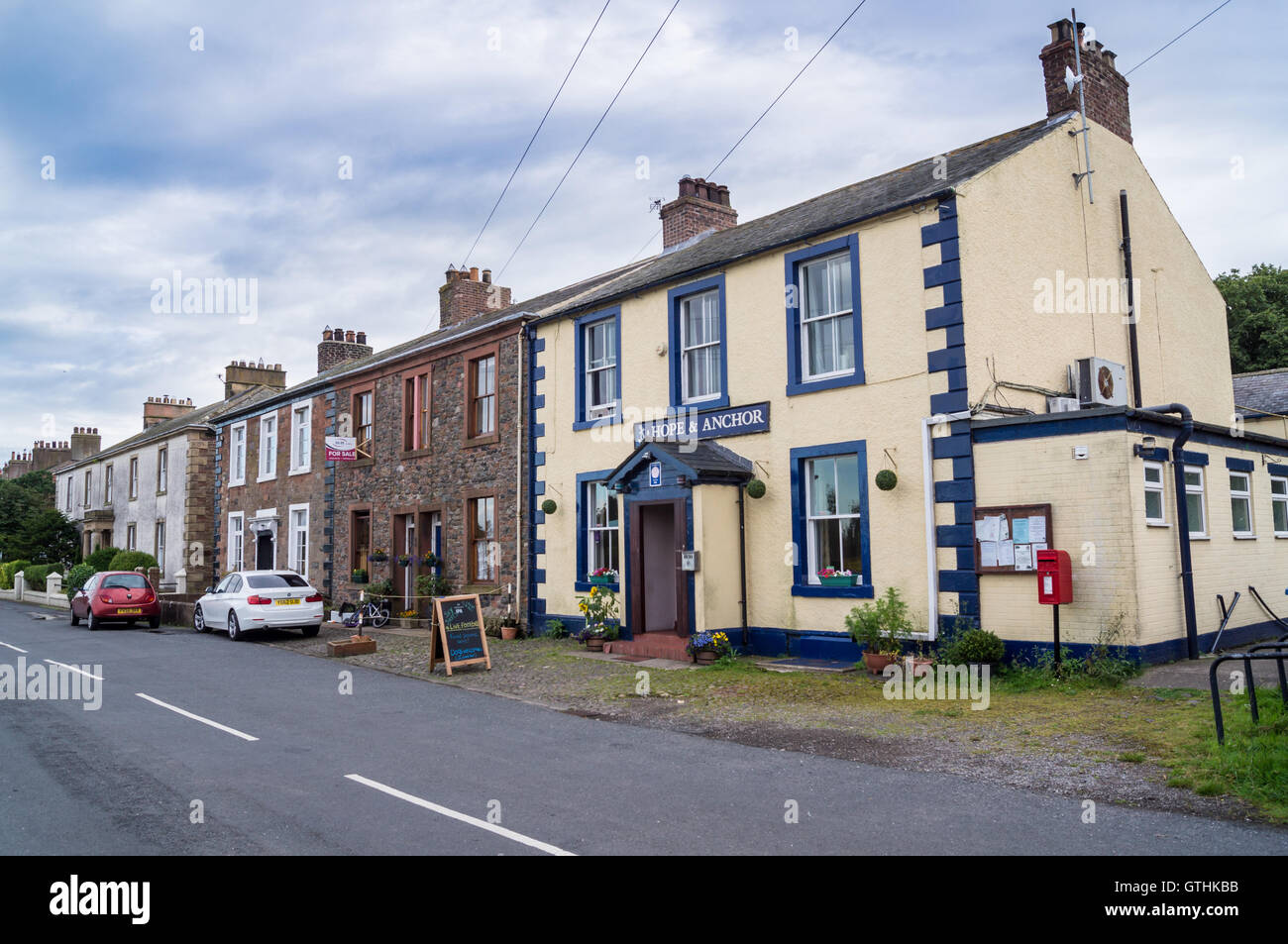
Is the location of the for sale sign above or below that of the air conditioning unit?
above

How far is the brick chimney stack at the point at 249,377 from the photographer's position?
40844mm

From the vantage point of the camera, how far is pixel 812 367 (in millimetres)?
14695

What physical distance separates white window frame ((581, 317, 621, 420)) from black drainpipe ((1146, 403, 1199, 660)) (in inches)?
368

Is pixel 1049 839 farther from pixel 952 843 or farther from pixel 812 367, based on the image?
pixel 812 367

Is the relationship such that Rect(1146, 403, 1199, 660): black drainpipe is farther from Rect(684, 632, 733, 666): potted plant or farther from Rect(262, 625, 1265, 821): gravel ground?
Rect(684, 632, 733, 666): potted plant

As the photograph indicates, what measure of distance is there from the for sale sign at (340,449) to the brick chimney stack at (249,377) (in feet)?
57.0

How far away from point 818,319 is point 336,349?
24.6m

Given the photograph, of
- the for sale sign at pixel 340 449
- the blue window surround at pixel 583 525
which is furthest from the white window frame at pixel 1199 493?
the for sale sign at pixel 340 449

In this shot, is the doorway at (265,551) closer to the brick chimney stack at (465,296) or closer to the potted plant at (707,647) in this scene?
the brick chimney stack at (465,296)

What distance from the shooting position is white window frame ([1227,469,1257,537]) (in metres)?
14.6

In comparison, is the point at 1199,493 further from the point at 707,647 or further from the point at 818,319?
the point at 707,647

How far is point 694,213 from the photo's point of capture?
21.6 meters

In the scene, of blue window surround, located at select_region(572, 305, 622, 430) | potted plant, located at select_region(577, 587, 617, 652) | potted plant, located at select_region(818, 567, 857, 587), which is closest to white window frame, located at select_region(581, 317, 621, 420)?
blue window surround, located at select_region(572, 305, 622, 430)
